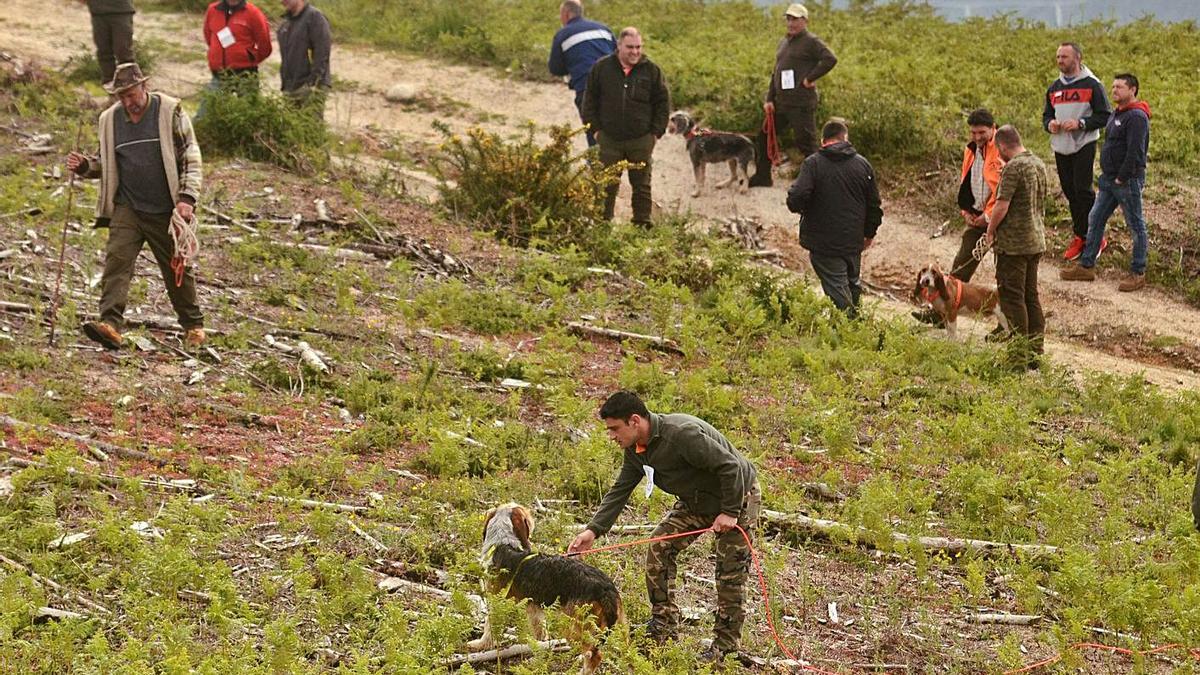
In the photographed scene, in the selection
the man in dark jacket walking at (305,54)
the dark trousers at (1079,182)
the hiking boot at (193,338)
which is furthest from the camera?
the man in dark jacket walking at (305,54)

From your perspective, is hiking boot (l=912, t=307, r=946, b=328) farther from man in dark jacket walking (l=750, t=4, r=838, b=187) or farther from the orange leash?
the orange leash

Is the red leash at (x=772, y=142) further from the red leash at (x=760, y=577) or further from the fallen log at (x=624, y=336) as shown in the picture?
the red leash at (x=760, y=577)

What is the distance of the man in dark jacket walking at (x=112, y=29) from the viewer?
49.6ft

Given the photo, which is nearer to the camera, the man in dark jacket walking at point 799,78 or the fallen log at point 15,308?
the fallen log at point 15,308

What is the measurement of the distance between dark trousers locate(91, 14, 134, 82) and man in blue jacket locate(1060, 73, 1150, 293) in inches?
424

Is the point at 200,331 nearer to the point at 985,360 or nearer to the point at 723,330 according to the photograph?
the point at 723,330

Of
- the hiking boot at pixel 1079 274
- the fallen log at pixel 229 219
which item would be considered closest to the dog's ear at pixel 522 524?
the fallen log at pixel 229 219

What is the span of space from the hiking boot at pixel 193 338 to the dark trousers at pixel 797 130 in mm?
7709

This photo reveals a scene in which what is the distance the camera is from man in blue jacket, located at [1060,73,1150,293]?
40.6 ft

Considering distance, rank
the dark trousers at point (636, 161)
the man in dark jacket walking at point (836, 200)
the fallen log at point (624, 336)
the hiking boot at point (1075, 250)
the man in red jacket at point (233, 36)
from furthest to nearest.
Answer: the man in red jacket at point (233, 36) < the hiking boot at point (1075, 250) < the dark trousers at point (636, 161) < the fallen log at point (624, 336) < the man in dark jacket walking at point (836, 200)

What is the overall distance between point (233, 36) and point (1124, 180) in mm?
9356

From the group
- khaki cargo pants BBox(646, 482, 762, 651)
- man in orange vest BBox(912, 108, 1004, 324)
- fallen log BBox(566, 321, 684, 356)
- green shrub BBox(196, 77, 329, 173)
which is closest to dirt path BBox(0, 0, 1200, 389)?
man in orange vest BBox(912, 108, 1004, 324)

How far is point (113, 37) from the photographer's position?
15391 mm

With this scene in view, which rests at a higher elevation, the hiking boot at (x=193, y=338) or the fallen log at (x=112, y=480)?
the hiking boot at (x=193, y=338)
